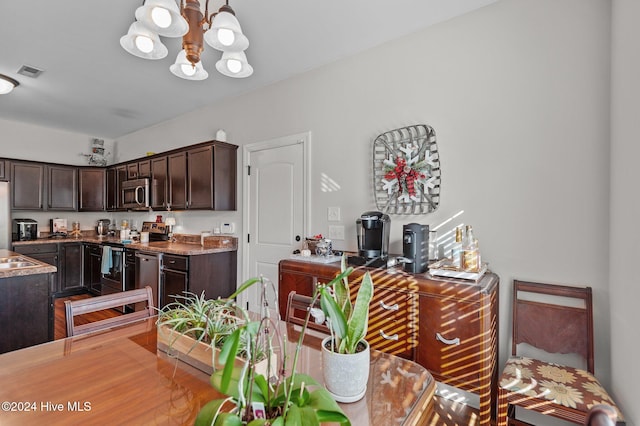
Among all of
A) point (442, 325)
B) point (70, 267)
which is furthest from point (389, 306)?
point (70, 267)

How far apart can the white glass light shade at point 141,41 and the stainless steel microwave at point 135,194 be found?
3.17 m

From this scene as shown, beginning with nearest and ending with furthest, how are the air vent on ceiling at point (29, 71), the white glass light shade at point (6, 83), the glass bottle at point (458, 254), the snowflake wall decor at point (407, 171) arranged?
the glass bottle at point (458, 254) → the snowflake wall decor at point (407, 171) → the air vent on ceiling at point (29, 71) → the white glass light shade at point (6, 83)

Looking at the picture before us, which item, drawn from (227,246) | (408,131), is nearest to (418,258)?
(408,131)

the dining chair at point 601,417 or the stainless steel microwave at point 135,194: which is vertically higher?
the stainless steel microwave at point 135,194

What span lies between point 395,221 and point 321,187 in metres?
0.83

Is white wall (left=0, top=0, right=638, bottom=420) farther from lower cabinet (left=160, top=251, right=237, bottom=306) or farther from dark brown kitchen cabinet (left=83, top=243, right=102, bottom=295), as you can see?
dark brown kitchen cabinet (left=83, top=243, right=102, bottom=295)

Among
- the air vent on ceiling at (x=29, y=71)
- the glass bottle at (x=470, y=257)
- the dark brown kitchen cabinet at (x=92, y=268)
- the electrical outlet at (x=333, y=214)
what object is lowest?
the dark brown kitchen cabinet at (x=92, y=268)

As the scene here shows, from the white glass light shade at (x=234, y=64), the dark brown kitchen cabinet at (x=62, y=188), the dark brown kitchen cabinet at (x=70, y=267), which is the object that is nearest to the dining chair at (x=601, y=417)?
the white glass light shade at (x=234, y=64)

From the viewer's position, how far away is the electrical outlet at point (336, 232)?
2.78 m

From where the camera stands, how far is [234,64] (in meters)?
1.83

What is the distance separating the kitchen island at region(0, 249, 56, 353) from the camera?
6.94ft

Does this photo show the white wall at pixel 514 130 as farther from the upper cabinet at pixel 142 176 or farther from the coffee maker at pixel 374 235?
the upper cabinet at pixel 142 176

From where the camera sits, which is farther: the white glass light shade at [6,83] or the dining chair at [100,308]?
the white glass light shade at [6,83]

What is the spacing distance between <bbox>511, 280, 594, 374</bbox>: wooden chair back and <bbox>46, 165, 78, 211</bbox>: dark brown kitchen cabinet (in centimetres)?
658
